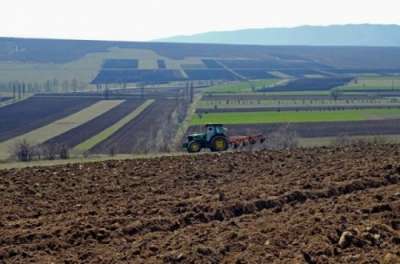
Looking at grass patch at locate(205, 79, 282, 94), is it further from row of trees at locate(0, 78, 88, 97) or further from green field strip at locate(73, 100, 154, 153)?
green field strip at locate(73, 100, 154, 153)

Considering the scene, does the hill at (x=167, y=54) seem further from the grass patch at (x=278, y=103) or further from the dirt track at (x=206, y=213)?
the dirt track at (x=206, y=213)

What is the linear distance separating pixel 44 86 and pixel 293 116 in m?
66.6

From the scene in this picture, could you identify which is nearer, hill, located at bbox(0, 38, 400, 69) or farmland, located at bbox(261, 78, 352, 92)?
farmland, located at bbox(261, 78, 352, 92)

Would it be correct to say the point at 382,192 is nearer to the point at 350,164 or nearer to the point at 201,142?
the point at 350,164

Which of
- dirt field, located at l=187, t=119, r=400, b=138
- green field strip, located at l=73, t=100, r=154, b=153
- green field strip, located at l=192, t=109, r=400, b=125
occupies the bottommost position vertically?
green field strip, located at l=73, t=100, r=154, b=153

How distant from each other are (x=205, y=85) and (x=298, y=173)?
10130 centimetres

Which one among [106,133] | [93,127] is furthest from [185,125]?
[93,127]

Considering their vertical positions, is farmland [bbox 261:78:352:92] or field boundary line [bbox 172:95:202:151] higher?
farmland [bbox 261:78:352:92]

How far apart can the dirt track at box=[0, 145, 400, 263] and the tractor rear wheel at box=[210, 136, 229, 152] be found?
6639 mm

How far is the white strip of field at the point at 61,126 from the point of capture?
5025 cm

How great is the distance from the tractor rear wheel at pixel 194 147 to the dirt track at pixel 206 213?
6.86 meters

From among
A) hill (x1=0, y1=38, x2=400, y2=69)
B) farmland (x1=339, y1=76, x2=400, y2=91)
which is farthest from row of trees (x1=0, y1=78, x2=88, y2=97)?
farmland (x1=339, y1=76, x2=400, y2=91)

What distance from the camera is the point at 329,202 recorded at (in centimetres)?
1555

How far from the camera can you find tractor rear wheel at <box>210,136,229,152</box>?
29906 millimetres
